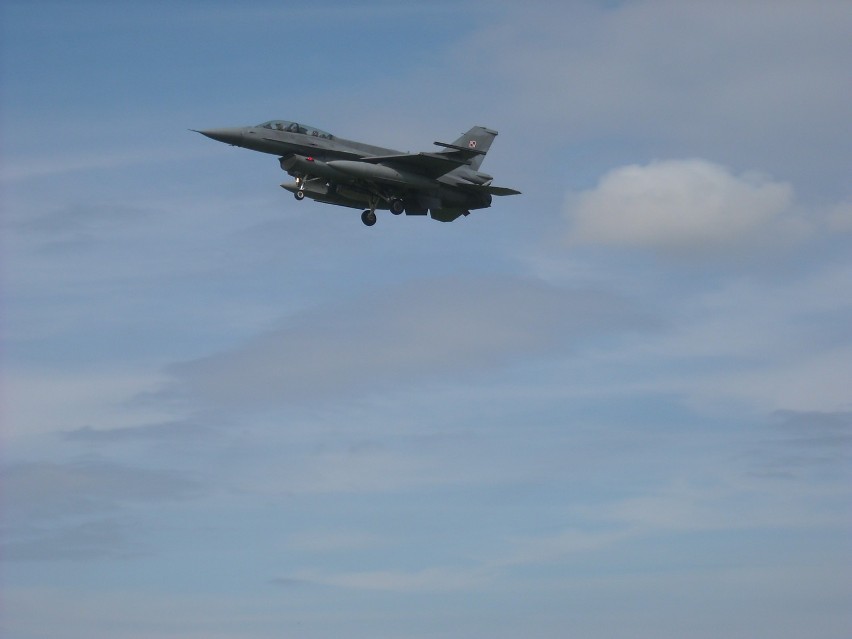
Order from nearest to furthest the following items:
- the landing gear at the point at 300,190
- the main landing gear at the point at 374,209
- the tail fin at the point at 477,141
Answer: the landing gear at the point at 300,190 → the main landing gear at the point at 374,209 → the tail fin at the point at 477,141

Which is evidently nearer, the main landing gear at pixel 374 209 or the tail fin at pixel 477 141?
the main landing gear at pixel 374 209

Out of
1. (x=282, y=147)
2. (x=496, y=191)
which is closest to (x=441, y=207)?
(x=496, y=191)

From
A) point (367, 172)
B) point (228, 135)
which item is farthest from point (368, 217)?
point (228, 135)

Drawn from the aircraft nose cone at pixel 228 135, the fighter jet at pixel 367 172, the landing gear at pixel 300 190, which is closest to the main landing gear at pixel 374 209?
the fighter jet at pixel 367 172

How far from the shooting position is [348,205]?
259 ft

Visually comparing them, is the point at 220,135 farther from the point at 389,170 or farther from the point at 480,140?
the point at 480,140

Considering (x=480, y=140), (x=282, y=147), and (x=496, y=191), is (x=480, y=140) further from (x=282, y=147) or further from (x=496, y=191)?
(x=282, y=147)

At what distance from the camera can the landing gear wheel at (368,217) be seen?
260 ft

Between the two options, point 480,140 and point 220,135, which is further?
point 480,140

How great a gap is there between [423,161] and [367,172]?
3261 mm

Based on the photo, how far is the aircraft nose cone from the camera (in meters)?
77.2

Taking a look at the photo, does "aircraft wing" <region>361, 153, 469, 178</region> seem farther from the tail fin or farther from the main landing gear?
the tail fin

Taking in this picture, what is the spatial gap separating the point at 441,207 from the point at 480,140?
541cm

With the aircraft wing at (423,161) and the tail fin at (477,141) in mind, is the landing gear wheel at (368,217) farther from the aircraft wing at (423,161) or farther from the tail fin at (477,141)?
the tail fin at (477,141)
